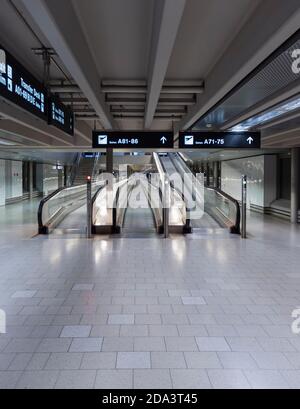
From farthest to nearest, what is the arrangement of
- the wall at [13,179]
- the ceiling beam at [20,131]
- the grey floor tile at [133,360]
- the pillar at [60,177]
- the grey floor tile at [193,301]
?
the pillar at [60,177] → the wall at [13,179] → the ceiling beam at [20,131] → the grey floor tile at [193,301] → the grey floor tile at [133,360]

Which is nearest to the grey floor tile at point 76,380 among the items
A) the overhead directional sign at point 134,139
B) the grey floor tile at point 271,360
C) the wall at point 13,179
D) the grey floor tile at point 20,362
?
the grey floor tile at point 20,362

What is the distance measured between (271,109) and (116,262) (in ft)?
13.8

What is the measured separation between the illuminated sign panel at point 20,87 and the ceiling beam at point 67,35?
51cm

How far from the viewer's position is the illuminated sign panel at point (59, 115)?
5500 mm

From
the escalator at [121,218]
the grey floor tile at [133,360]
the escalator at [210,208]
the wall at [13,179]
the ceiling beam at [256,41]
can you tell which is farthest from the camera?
the wall at [13,179]

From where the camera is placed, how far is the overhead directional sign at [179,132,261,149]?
7.80m

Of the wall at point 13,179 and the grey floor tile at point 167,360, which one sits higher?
the wall at point 13,179

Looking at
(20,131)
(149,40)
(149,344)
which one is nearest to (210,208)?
(20,131)

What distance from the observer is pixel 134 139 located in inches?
310

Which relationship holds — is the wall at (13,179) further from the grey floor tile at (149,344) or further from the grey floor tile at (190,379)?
the grey floor tile at (190,379)

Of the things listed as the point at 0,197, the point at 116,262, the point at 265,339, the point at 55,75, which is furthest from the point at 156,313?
the point at 0,197

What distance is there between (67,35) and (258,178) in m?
11.7
